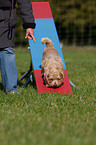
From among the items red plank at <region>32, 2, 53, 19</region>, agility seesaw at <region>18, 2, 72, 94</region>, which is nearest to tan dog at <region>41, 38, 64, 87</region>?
agility seesaw at <region>18, 2, 72, 94</region>

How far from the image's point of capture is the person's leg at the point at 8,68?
4102mm

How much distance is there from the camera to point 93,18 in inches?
897

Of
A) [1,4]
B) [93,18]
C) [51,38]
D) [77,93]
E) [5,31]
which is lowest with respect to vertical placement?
[93,18]

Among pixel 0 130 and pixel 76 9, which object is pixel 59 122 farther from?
pixel 76 9

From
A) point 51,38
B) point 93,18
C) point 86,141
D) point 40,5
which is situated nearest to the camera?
point 86,141

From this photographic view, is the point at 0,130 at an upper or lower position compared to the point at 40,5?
lower

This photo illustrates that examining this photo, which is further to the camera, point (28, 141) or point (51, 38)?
point (51, 38)

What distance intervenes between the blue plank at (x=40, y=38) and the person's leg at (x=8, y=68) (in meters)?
0.71

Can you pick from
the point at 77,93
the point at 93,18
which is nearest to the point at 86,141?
the point at 77,93

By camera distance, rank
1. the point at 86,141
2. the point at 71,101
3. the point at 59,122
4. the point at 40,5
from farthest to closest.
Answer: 1. the point at 40,5
2. the point at 71,101
3. the point at 59,122
4. the point at 86,141

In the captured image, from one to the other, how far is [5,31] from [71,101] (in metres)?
1.49

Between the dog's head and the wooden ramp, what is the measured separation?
13cm

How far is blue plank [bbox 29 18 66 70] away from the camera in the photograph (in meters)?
4.90

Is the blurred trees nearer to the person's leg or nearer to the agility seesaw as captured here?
the agility seesaw
